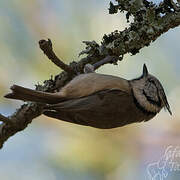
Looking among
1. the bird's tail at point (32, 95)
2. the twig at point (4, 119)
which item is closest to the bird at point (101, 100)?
the bird's tail at point (32, 95)

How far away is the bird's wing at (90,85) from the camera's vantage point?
293 cm

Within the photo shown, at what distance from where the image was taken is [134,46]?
10.0ft

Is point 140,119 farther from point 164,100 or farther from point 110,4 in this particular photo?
point 110,4

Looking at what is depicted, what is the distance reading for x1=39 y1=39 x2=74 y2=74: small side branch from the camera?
2744mm

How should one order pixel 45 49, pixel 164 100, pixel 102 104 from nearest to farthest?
pixel 45 49 → pixel 102 104 → pixel 164 100

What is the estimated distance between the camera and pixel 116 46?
305 centimetres

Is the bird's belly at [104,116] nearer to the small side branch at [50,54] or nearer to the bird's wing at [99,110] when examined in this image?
the bird's wing at [99,110]

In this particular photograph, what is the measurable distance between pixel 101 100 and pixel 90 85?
0.11 meters

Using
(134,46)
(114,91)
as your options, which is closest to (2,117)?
(114,91)

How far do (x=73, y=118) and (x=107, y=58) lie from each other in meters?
0.41

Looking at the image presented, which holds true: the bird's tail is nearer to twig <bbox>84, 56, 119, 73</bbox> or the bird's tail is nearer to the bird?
the bird

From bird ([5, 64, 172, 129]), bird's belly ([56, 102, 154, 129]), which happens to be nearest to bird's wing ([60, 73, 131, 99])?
bird ([5, 64, 172, 129])

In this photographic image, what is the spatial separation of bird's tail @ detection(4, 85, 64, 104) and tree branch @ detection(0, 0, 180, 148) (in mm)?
159

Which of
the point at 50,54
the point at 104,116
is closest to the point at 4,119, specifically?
the point at 50,54
